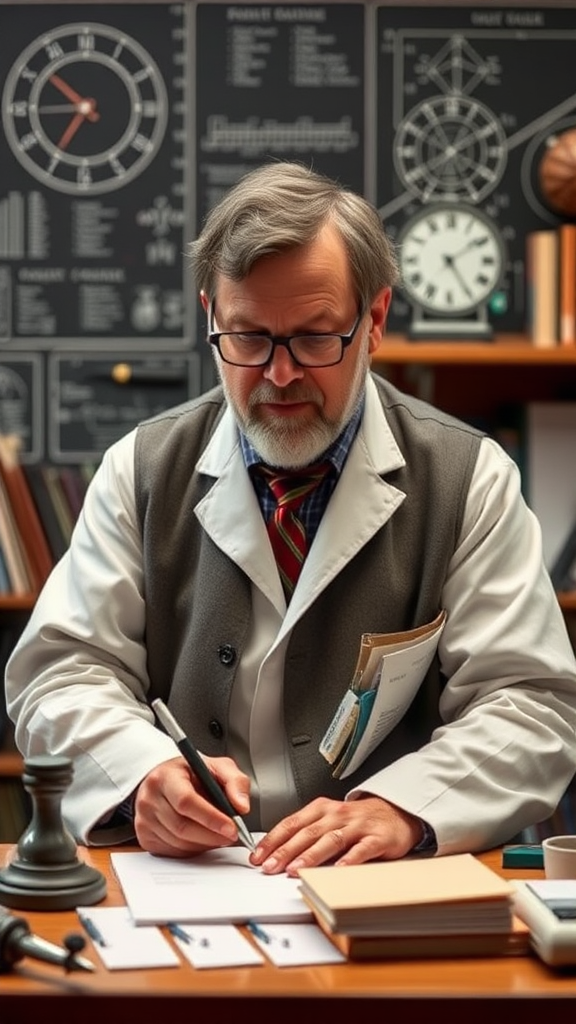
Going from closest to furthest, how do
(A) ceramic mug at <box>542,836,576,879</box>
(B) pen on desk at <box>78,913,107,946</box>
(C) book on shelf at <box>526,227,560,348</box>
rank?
1. (B) pen on desk at <box>78,913,107,946</box>
2. (A) ceramic mug at <box>542,836,576,879</box>
3. (C) book on shelf at <box>526,227,560,348</box>

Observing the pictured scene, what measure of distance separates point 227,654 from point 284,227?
0.57m

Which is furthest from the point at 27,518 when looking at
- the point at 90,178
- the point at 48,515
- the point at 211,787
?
the point at 211,787

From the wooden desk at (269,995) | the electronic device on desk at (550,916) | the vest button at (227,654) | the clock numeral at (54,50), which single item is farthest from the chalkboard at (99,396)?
the wooden desk at (269,995)

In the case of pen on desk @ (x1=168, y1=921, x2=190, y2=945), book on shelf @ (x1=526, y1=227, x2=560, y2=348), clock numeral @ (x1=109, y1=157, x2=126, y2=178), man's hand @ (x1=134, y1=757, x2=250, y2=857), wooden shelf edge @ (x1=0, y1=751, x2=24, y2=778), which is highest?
clock numeral @ (x1=109, y1=157, x2=126, y2=178)

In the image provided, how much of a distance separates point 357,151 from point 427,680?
225 centimetres

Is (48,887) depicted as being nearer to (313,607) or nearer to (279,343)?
(313,607)

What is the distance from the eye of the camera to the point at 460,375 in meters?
4.09

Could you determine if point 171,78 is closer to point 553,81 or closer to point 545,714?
point 553,81

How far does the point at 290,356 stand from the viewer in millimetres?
2041

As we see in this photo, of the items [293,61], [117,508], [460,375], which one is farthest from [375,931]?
[293,61]

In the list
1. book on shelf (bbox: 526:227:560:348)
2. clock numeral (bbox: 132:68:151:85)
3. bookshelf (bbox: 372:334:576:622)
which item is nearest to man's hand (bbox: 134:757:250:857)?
book on shelf (bbox: 526:227:560:348)

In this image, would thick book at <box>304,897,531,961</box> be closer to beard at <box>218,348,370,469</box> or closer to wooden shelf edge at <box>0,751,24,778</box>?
beard at <box>218,348,370,469</box>

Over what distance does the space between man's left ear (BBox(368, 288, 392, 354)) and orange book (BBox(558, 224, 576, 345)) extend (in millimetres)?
1640

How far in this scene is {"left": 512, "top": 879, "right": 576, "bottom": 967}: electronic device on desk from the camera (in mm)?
1443
